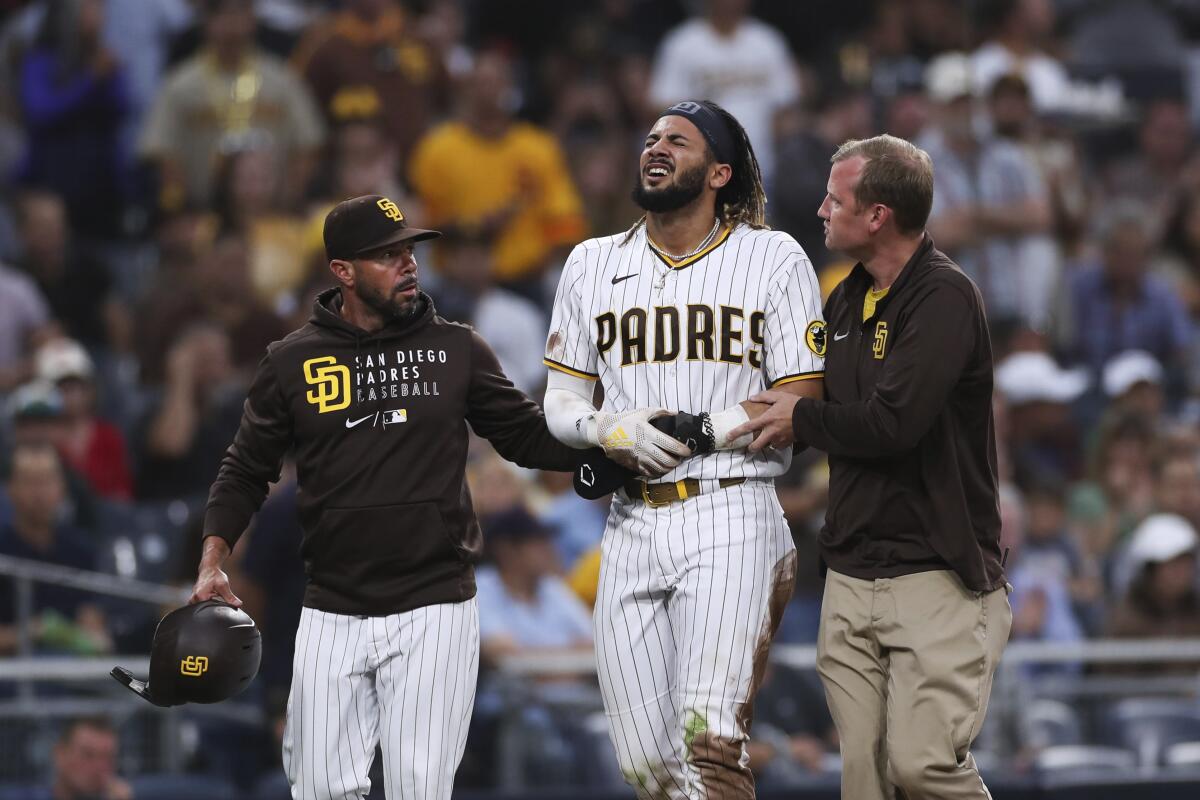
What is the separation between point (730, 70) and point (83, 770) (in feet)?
22.0

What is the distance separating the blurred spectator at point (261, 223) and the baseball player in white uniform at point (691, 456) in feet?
18.1

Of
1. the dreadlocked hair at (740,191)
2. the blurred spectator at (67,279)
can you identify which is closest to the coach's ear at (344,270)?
the dreadlocked hair at (740,191)

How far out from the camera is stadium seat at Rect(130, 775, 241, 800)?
7.41 metres

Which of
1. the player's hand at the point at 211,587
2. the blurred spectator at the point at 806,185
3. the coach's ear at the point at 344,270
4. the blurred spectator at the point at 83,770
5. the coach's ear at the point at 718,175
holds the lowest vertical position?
the blurred spectator at the point at 83,770

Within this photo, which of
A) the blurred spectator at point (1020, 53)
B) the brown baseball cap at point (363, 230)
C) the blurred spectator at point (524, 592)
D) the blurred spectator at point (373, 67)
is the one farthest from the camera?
the blurred spectator at point (1020, 53)

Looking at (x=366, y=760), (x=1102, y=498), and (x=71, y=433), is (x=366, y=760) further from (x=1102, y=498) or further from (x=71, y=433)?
(x=1102, y=498)

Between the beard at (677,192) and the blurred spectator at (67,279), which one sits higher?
the blurred spectator at (67,279)

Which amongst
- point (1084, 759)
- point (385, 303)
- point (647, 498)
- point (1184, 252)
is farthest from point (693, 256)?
point (1184, 252)

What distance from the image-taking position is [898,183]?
518 centimetres

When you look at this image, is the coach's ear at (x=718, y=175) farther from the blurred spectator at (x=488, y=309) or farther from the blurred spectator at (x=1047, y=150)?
the blurred spectator at (x=1047, y=150)

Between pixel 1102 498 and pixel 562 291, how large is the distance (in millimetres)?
5647

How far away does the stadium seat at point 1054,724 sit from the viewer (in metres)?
8.39

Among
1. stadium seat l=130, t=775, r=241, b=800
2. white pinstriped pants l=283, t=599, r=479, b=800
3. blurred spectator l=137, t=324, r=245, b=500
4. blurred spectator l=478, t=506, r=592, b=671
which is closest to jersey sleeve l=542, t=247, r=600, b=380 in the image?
white pinstriped pants l=283, t=599, r=479, b=800

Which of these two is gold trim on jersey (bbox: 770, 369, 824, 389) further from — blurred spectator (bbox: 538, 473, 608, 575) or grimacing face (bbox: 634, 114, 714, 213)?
blurred spectator (bbox: 538, 473, 608, 575)
